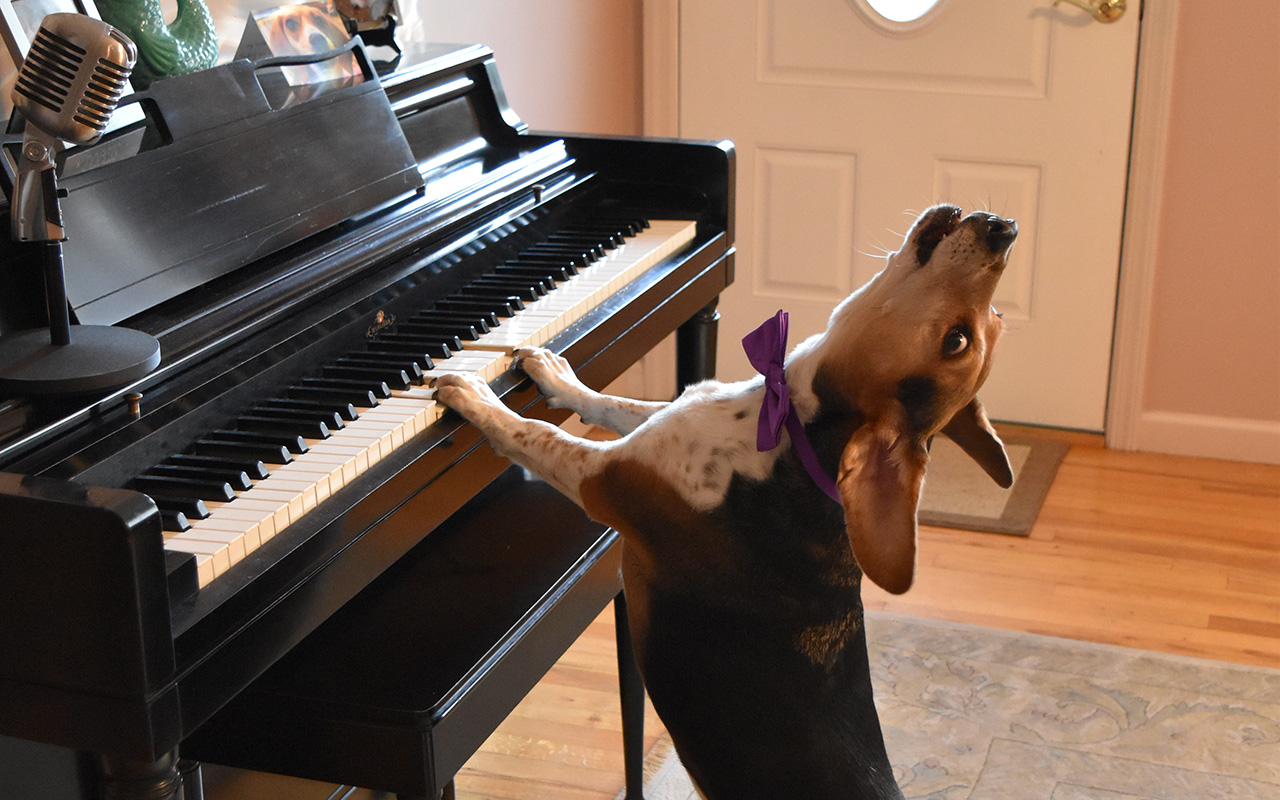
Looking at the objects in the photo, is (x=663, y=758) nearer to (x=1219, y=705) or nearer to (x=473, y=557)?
(x=473, y=557)

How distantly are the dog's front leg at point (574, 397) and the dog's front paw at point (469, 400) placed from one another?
0.43 feet

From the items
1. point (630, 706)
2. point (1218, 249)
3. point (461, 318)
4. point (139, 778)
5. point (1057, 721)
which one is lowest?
point (1057, 721)

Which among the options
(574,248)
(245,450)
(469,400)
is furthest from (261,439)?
(574,248)

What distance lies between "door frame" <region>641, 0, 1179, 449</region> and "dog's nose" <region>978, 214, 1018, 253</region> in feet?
8.20

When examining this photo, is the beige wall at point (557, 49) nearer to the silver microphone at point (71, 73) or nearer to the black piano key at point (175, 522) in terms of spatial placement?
the silver microphone at point (71, 73)

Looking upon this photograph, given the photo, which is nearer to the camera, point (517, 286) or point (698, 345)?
point (517, 286)

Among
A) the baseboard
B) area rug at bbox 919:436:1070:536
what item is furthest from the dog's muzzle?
the baseboard

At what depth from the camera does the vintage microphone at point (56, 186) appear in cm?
124

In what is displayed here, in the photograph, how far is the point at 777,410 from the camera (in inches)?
57.2

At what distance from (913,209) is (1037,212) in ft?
1.17

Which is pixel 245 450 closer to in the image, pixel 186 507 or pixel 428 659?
pixel 186 507

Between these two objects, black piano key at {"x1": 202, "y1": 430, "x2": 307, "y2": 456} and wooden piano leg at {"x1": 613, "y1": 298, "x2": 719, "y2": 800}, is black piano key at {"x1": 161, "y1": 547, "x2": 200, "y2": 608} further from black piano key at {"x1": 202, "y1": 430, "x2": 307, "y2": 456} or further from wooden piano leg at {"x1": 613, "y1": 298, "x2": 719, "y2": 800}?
wooden piano leg at {"x1": 613, "y1": 298, "x2": 719, "y2": 800}

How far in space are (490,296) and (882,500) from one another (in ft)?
2.73

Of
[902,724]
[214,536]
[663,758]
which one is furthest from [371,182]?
[902,724]
